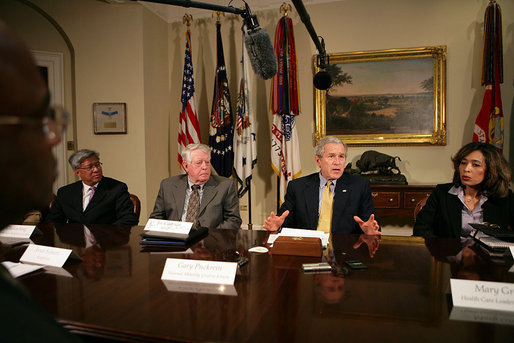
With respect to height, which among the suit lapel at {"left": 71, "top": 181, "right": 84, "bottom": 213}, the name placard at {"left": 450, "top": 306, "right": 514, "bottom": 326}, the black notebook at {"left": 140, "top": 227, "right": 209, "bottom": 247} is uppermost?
the suit lapel at {"left": 71, "top": 181, "right": 84, "bottom": 213}

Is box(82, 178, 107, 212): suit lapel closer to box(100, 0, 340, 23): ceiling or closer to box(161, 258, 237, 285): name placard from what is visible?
box(161, 258, 237, 285): name placard

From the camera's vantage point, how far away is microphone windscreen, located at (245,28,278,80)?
1.76m

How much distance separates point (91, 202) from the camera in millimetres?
2879

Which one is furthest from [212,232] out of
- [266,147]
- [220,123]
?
[266,147]

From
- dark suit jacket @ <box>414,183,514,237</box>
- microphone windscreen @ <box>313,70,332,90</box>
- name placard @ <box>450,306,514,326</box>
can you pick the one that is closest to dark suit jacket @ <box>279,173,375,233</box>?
dark suit jacket @ <box>414,183,514,237</box>

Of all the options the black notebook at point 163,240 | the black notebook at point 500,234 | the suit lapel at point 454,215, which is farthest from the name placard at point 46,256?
the suit lapel at point 454,215

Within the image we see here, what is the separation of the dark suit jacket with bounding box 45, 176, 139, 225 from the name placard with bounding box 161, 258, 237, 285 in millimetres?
1666

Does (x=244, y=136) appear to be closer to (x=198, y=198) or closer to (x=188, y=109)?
(x=188, y=109)

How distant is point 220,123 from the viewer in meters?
4.87

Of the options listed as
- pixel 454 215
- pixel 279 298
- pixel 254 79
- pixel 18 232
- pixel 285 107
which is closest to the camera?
pixel 279 298

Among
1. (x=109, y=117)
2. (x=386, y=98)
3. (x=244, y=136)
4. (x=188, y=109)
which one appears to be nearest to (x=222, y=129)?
(x=244, y=136)

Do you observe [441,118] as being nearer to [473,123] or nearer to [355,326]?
[473,123]

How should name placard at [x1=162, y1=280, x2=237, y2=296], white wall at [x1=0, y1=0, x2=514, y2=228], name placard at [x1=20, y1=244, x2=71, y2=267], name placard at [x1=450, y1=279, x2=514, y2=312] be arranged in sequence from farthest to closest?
white wall at [x1=0, y1=0, x2=514, y2=228], name placard at [x1=20, y1=244, x2=71, y2=267], name placard at [x1=162, y1=280, x2=237, y2=296], name placard at [x1=450, y1=279, x2=514, y2=312]

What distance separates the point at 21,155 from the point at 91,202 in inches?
103
